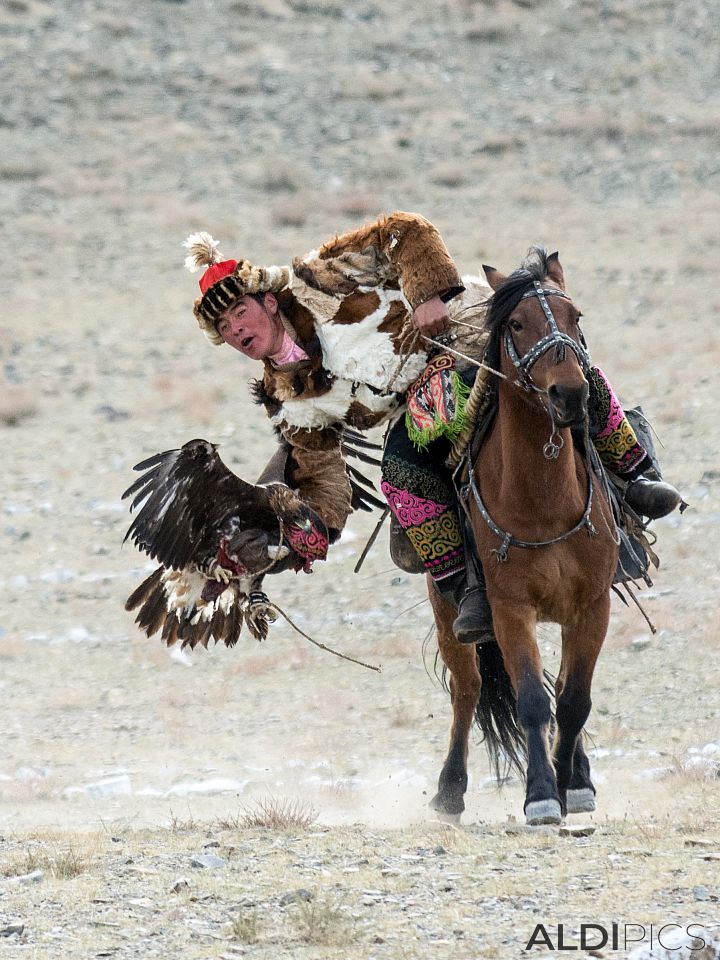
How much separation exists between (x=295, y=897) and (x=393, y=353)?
8.23 feet

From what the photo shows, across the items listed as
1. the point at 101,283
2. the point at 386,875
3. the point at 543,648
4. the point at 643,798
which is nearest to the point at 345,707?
the point at 543,648

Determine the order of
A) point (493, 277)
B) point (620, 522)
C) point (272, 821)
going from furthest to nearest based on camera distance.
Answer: point (620, 522) < point (272, 821) < point (493, 277)

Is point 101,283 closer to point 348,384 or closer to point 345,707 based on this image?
point 345,707

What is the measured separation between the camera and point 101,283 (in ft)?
72.5

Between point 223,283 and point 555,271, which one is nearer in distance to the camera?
point 555,271

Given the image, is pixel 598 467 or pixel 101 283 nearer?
pixel 598 467

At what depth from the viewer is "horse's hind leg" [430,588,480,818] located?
6.81m

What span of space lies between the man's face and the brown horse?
1044 mm

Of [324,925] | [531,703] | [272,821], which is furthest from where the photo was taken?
[272,821]

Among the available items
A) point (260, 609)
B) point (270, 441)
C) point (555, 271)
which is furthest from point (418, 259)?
point (270, 441)

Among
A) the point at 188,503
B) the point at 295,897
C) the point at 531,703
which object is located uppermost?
the point at 188,503

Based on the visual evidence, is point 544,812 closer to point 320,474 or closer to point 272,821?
point 272,821

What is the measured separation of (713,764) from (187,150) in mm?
22173

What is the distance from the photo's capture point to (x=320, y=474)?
674cm
